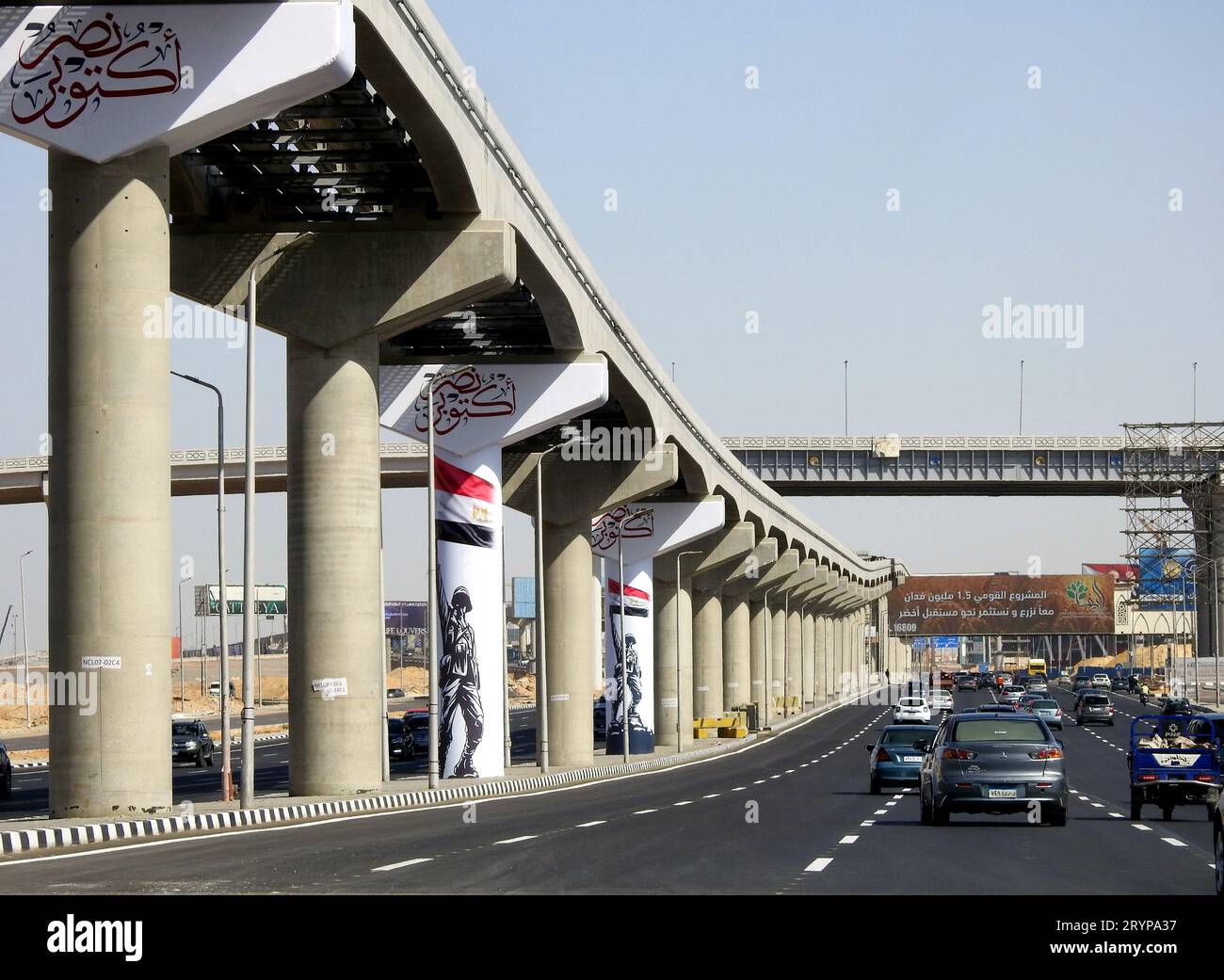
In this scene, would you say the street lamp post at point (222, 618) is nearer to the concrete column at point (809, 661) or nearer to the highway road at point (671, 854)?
the highway road at point (671, 854)

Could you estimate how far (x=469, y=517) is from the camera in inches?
1800

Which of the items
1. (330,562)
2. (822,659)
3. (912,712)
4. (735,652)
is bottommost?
(822,659)

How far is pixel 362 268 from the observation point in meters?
35.2

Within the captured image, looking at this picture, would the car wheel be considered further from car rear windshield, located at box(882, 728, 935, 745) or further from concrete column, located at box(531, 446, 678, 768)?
concrete column, located at box(531, 446, 678, 768)

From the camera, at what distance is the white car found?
8038cm

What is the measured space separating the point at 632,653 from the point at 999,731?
4646 centimetres

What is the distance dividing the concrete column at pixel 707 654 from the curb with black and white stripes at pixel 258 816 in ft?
123

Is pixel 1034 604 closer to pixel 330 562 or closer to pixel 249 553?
pixel 330 562

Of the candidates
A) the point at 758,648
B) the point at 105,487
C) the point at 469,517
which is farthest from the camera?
the point at 758,648

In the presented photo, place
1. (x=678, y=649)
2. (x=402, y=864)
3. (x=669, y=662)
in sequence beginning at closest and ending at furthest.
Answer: (x=402, y=864) → (x=669, y=662) → (x=678, y=649)

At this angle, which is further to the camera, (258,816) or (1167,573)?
(1167,573)

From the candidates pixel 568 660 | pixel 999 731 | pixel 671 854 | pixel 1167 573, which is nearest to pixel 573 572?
pixel 568 660
